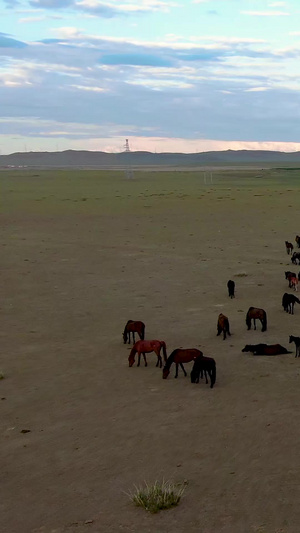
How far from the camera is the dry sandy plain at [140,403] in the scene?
24.7 feet

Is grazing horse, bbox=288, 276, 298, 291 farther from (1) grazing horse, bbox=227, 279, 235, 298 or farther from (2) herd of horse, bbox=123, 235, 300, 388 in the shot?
(2) herd of horse, bbox=123, 235, 300, 388

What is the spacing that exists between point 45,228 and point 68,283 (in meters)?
17.5

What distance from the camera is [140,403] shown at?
11047 millimetres

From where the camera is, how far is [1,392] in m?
12.0

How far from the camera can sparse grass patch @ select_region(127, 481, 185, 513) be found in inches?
289

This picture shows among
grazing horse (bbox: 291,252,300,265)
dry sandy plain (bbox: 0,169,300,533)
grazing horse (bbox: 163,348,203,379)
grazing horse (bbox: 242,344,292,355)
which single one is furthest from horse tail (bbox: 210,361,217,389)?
grazing horse (bbox: 291,252,300,265)

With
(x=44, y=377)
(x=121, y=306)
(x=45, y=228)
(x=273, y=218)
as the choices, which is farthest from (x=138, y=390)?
(x=273, y=218)

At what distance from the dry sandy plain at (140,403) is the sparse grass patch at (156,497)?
0.09 meters

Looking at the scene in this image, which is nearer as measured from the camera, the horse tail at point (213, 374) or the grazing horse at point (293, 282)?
the horse tail at point (213, 374)

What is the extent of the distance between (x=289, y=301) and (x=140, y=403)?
24.6 ft

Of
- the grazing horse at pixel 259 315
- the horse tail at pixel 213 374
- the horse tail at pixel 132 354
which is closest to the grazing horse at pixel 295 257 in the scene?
the grazing horse at pixel 259 315

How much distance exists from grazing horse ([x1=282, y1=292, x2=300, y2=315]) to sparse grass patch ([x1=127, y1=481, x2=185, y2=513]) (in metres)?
10.3

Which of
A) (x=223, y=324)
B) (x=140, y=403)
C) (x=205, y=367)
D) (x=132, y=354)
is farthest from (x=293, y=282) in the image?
(x=140, y=403)

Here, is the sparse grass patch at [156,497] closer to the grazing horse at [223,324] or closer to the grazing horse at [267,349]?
the grazing horse at [267,349]
